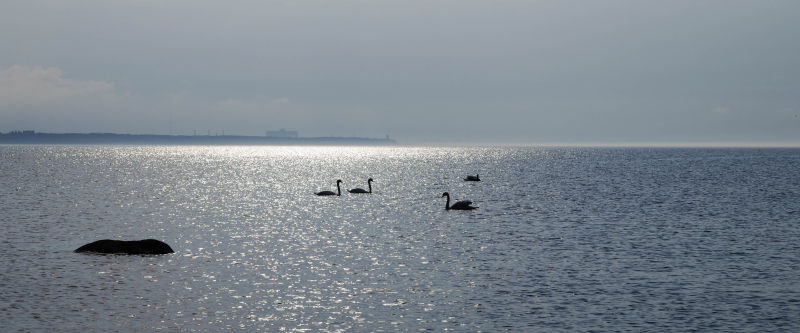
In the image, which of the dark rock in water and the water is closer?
the water

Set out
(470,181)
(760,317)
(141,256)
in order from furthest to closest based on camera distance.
→ (470,181) → (141,256) → (760,317)

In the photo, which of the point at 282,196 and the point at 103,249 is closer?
the point at 103,249

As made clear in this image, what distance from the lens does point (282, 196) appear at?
2837 inches

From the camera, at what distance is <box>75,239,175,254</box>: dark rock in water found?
3241 cm

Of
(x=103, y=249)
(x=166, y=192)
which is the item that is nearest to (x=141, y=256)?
(x=103, y=249)

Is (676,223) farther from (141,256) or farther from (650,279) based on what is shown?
(141,256)

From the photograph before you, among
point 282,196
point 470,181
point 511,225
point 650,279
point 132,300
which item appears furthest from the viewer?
point 470,181

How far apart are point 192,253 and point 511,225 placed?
19711 mm

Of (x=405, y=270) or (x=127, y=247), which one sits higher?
(x=127, y=247)

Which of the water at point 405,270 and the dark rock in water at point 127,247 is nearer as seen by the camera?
the water at point 405,270

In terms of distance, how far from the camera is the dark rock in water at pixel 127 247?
1276 inches

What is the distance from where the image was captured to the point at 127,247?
107ft

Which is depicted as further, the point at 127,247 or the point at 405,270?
the point at 127,247

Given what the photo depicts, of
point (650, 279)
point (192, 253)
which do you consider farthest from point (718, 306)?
point (192, 253)
